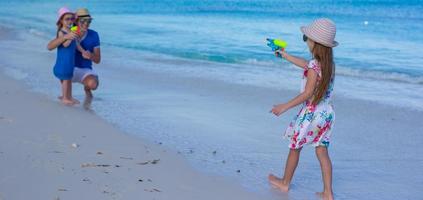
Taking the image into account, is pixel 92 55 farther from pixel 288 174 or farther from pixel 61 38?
pixel 288 174

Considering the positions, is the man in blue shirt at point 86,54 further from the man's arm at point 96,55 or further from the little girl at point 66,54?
the little girl at point 66,54

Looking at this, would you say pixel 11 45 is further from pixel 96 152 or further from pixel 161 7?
pixel 161 7

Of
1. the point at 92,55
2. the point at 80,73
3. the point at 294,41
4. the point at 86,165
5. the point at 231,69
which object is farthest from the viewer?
the point at 294,41

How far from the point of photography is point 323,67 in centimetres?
428

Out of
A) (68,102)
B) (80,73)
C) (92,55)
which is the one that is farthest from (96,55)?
(68,102)

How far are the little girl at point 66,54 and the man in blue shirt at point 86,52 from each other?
0.09 metres

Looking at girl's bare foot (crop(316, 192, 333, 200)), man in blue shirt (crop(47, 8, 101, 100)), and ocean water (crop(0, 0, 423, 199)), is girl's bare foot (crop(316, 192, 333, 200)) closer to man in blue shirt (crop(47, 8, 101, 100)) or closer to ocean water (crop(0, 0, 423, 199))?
ocean water (crop(0, 0, 423, 199))

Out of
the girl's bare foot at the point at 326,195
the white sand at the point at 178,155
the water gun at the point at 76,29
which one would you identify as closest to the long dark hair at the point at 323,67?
the girl's bare foot at the point at 326,195

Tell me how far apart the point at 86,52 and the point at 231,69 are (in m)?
5.15

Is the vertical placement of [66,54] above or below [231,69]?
above

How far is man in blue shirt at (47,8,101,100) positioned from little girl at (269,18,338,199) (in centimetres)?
306

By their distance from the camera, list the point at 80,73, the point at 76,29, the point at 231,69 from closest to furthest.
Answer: the point at 76,29
the point at 80,73
the point at 231,69

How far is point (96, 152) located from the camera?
16.4ft

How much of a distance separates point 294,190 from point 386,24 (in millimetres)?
22102
